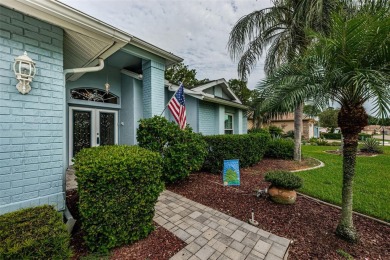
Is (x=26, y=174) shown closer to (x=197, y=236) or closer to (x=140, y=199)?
(x=140, y=199)

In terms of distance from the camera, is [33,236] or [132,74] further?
[132,74]

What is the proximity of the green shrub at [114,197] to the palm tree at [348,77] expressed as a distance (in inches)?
105

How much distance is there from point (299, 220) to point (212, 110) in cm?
755

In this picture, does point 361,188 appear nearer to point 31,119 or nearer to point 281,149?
point 281,149

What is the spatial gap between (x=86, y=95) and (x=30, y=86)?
5308 millimetres

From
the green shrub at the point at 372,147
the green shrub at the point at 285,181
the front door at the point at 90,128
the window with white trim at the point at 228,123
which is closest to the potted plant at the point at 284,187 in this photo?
the green shrub at the point at 285,181

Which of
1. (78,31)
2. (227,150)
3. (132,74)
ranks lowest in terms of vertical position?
(227,150)

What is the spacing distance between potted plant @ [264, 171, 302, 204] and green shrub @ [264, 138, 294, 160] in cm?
641

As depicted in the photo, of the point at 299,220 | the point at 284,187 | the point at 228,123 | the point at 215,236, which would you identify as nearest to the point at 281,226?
the point at 299,220

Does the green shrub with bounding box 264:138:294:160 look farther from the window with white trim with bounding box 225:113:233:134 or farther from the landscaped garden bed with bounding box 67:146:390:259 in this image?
the landscaped garden bed with bounding box 67:146:390:259

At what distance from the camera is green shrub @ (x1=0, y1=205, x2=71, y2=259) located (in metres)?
1.61

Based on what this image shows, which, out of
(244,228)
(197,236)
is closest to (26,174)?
(197,236)

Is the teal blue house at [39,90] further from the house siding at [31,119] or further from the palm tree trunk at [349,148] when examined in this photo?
the palm tree trunk at [349,148]

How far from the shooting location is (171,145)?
4988 millimetres
